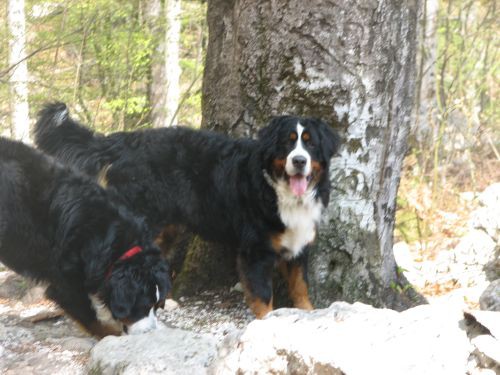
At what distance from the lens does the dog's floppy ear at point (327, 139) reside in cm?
413

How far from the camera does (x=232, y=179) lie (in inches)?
176

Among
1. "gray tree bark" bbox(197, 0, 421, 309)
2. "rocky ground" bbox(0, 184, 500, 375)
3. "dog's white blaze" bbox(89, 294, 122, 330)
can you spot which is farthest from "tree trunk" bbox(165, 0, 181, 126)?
"dog's white blaze" bbox(89, 294, 122, 330)

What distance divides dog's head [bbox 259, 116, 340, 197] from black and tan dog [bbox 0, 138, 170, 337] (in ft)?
3.06

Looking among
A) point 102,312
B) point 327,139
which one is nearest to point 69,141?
point 102,312

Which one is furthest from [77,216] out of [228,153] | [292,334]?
[292,334]

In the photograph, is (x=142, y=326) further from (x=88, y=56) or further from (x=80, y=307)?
(x=88, y=56)

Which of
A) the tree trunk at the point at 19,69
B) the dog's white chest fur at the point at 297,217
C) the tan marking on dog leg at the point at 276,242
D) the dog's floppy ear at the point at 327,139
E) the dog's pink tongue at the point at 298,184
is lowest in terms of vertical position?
the tan marking on dog leg at the point at 276,242

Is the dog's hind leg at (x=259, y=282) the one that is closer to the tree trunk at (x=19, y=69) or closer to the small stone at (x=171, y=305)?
the small stone at (x=171, y=305)

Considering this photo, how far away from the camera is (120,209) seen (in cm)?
411

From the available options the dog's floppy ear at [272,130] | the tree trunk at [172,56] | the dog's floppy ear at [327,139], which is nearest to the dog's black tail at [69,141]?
the dog's floppy ear at [272,130]

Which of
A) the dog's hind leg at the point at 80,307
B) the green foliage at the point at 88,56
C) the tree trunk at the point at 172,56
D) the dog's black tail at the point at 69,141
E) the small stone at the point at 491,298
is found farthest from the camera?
the tree trunk at the point at 172,56

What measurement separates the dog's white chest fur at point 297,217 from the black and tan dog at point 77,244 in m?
0.84

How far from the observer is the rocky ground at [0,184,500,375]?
368cm

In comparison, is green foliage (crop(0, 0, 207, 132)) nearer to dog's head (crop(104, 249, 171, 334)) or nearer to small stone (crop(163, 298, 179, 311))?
small stone (crop(163, 298, 179, 311))
